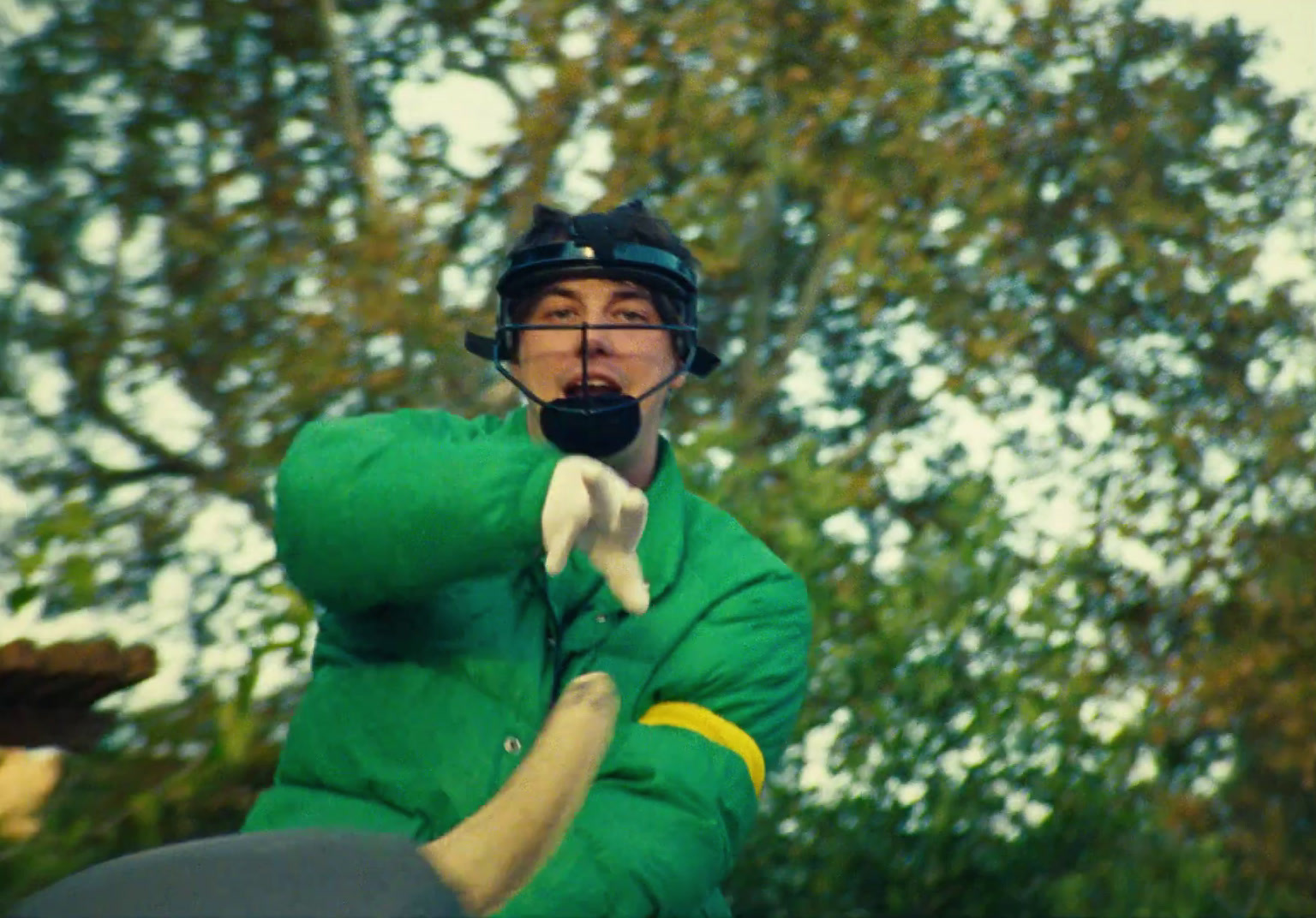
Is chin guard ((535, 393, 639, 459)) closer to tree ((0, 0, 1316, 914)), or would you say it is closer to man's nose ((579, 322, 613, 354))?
man's nose ((579, 322, 613, 354))

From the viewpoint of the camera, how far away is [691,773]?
219 centimetres

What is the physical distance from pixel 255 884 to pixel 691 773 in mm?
893

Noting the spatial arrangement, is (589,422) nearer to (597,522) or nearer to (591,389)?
(591,389)

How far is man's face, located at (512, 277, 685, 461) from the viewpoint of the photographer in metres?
2.42

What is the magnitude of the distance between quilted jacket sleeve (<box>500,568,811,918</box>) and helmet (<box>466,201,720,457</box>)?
0.32 meters

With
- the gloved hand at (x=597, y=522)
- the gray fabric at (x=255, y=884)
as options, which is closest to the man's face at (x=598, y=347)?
the gloved hand at (x=597, y=522)

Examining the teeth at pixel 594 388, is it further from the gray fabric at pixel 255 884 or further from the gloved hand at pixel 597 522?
the gray fabric at pixel 255 884

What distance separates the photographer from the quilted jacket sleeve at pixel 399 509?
196 cm

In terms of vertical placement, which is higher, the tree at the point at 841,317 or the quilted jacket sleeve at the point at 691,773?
the quilted jacket sleeve at the point at 691,773

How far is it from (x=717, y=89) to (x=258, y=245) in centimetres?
279

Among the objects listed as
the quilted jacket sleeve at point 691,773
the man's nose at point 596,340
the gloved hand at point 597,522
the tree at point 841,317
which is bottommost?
the tree at point 841,317

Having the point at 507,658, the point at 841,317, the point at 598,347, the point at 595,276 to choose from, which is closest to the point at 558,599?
the point at 507,658

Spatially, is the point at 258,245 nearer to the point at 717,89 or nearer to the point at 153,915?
the point at 717,89

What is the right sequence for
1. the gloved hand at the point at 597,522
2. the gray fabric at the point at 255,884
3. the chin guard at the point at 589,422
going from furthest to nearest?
the chin guard at the point at 589,422
the gloved hand at the point at 597,522
the gray fabric at the point at 255,884
